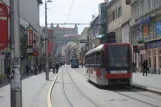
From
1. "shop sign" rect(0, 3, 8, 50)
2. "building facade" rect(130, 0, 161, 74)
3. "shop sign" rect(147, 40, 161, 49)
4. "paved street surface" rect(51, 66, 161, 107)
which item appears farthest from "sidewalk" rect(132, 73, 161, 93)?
"shop sign" rect(0, 3, 8, 50)

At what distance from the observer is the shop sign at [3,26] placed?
973 centimetres

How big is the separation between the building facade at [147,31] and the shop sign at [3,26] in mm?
28435

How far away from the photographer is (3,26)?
996 cm

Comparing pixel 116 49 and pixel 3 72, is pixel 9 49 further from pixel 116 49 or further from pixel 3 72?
pixel 3 72

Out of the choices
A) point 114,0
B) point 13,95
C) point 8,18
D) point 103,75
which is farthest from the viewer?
point 114,0

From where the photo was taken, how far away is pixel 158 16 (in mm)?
40094

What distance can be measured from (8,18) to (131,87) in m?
16.3

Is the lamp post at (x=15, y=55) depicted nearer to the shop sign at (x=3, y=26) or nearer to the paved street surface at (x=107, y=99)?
the shop sign at (x=3, y=26)

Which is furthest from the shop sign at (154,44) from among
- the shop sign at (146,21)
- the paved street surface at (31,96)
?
the paved street surface at (31,96)

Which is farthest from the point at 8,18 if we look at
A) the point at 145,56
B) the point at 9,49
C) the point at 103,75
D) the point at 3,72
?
the point at 145,56

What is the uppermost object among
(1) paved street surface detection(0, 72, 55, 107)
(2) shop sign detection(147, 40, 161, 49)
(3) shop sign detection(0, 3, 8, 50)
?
(2) shop sign detection(147, 40, 161, 49)

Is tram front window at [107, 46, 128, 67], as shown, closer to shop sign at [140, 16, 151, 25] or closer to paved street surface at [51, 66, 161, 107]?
paved street surface at [51, 66, 161, 107]

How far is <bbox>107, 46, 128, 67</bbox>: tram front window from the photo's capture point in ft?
79.3

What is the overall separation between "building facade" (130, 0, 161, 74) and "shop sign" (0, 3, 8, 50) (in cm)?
2843
